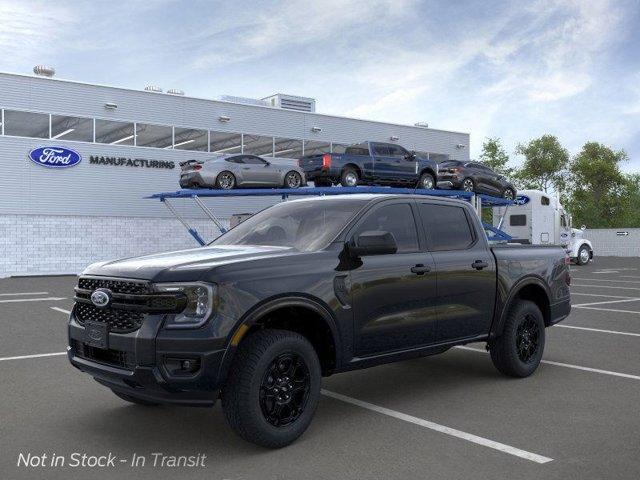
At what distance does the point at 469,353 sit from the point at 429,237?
9.00 ft

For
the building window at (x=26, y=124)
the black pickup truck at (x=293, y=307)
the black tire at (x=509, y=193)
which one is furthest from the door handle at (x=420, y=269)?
the building window at (x=26, y=124)

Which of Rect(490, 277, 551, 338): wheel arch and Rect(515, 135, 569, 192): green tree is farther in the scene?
Rect(515, 135, 569, 192): green tree

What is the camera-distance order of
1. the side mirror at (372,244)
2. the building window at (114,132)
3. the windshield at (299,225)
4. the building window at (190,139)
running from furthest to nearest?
the building window at (190,139) < the building window at (114,132) < the windshield at (299,225) < the side mirror at (372,244)

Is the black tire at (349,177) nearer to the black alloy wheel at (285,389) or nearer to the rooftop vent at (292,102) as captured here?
the rooftop vent at (292,102)

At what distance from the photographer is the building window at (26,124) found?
86.3 feet

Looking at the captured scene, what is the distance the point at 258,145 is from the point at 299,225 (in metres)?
27.5

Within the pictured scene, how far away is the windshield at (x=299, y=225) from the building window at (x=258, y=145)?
87.4ft

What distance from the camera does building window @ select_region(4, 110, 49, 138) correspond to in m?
26.3

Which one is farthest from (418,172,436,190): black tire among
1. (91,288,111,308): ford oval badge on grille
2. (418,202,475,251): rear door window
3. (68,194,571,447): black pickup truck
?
(91,288,111,308): ford oval badge on grille

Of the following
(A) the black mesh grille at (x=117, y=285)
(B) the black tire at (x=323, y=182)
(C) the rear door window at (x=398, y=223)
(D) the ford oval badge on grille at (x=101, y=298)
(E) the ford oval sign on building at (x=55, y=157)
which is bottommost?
(D) the ford oval badge on grille at (x=101, y=298)

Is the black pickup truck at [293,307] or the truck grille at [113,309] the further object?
the truck grille at [113,309]

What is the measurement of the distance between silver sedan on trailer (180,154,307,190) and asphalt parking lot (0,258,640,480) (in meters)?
15.9

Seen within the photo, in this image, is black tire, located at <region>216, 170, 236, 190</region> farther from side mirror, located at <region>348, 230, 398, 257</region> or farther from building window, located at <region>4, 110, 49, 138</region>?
side mirror, located at <region>348, 230, 398, 257</region>

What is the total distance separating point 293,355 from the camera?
15.3 feet
